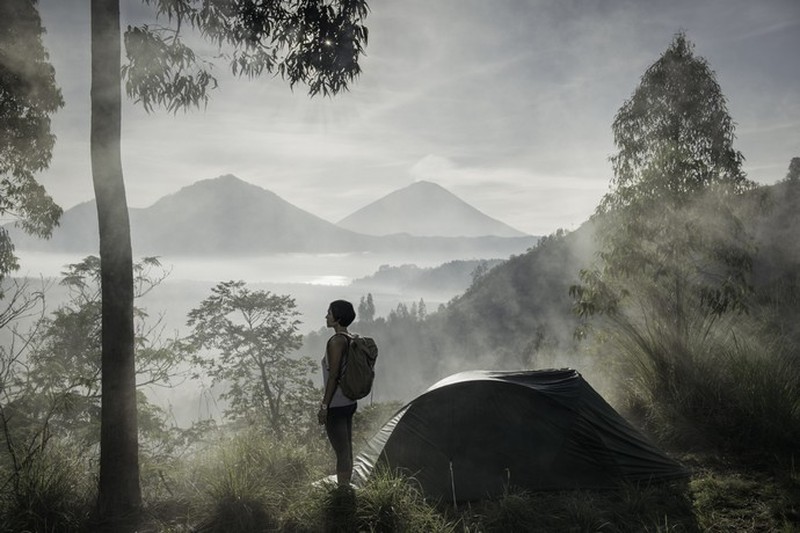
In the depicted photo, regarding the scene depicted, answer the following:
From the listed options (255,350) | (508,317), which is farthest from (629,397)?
(508,317)

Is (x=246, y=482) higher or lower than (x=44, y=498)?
lower

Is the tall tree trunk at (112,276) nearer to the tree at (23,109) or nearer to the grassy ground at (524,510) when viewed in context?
the grassy ground at (524,510)

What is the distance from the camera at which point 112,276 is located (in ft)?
15.3

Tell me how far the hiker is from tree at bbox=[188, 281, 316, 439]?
A: 51.0ft

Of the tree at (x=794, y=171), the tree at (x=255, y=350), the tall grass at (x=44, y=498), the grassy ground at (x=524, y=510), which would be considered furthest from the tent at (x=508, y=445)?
the tree at (x=794, y=171)

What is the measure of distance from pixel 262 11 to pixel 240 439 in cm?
551

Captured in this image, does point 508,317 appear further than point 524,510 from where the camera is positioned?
Yes

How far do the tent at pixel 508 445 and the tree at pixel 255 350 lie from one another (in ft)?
49.8

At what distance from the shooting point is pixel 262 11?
5.70m

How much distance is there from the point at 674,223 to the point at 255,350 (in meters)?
18.4

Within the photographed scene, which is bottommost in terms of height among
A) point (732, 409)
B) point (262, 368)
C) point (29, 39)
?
point (262, 368)

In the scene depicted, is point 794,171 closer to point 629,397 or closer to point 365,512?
point 629,397

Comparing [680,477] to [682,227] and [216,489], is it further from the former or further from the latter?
[216,489]

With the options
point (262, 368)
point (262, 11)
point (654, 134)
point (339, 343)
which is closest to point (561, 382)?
point (339, 343)
